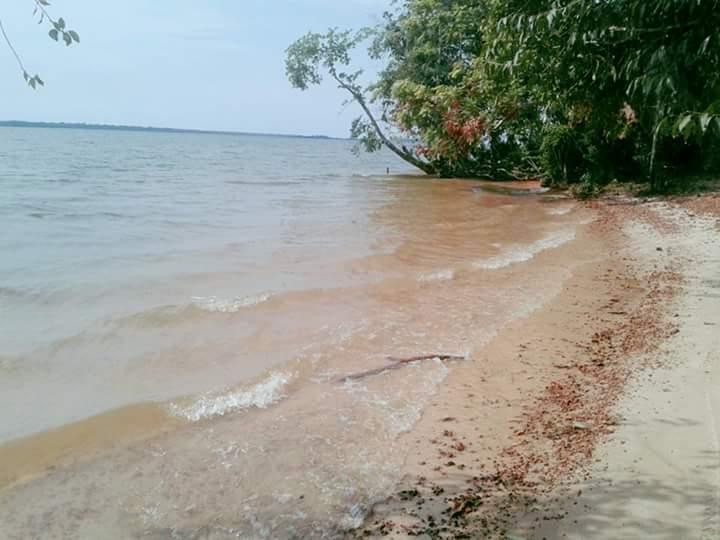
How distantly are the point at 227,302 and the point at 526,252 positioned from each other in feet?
21.9

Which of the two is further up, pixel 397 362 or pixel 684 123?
pixel 684 123

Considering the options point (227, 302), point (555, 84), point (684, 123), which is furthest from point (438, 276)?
point (684, 123)

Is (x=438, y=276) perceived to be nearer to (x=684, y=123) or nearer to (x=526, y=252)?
(x=526, y=252)

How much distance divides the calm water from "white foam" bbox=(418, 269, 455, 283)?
3.0 inches

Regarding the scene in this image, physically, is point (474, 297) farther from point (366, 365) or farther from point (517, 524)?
point (517, 524)

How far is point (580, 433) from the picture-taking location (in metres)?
4.58

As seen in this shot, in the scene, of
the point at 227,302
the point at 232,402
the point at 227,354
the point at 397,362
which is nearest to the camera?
the point at 232,402

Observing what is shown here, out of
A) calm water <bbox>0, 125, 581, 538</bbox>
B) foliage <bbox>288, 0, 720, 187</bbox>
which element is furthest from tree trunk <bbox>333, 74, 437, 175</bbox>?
calm water <bbox>0, 125, 581, 538</bbox>

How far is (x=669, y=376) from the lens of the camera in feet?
17.5

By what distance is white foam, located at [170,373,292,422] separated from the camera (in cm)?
551

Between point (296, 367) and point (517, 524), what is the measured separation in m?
3.47

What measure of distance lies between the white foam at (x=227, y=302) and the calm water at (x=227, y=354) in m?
0.05

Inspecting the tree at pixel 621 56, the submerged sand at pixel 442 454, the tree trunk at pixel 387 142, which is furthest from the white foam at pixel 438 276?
the tree trunk at pixel 387 142

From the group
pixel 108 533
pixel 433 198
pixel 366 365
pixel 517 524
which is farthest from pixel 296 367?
pixel 433 198
